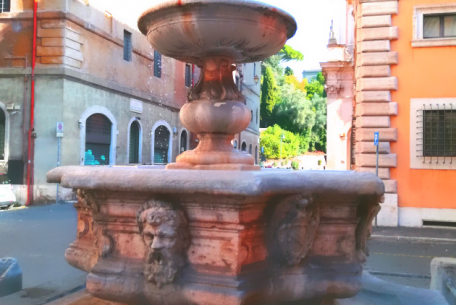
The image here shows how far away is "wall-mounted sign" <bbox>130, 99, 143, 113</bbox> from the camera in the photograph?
1963 cm

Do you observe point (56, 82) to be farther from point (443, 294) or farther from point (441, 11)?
point (443, 294)

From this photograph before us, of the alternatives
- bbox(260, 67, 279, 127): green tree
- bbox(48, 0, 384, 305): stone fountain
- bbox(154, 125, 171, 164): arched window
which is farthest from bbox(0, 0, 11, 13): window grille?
bbox(260, 67, 279, 127): green tree

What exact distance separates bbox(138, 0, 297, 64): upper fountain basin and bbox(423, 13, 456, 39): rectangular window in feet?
28.8

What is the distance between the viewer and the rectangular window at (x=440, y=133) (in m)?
10.9

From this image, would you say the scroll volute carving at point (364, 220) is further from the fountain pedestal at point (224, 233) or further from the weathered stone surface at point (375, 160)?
the weathered stone surface at point (375, 160)

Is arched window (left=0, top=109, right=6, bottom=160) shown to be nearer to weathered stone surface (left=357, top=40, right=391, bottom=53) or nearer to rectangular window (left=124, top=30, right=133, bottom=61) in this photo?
rectangular window (left=124, top=30, right=133, bottom=61)

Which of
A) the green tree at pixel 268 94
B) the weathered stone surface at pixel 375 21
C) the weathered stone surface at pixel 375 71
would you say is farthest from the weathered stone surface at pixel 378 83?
Answer: the green tree at pixel 268 94

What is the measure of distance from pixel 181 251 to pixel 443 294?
273 cm

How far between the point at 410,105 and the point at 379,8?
262cm

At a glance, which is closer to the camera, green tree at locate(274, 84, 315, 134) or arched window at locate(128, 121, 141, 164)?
arched window at locate(128, 121, 141, 164)

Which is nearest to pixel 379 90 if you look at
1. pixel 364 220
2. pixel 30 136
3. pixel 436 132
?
pixel 436 132

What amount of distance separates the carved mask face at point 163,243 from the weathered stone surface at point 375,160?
9.24 m

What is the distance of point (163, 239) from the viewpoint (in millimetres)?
2922

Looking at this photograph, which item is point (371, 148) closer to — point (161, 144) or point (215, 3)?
point (215, 3)
